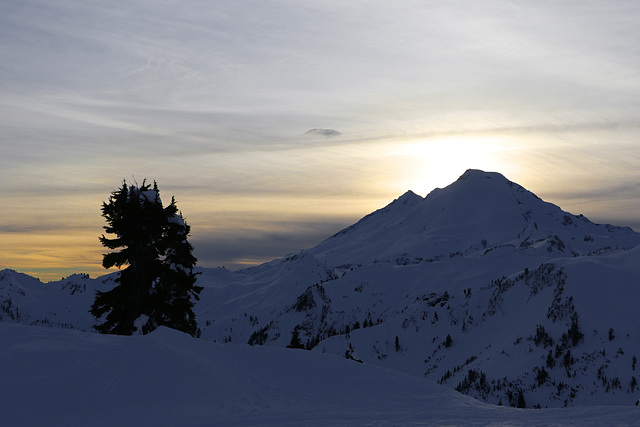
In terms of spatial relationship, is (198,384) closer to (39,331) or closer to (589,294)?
(39,331)

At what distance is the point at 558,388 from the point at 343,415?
7854 cm

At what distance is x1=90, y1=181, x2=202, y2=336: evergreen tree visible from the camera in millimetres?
37812

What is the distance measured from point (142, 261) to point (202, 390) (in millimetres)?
18458

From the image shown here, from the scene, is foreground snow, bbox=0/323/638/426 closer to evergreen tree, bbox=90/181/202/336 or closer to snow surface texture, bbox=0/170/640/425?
snow surface texture, bbox=0/170/640/425

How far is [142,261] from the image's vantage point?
1502 inches

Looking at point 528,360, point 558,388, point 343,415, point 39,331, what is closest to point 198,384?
point 343,415

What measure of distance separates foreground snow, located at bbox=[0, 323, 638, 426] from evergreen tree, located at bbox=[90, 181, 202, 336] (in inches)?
468

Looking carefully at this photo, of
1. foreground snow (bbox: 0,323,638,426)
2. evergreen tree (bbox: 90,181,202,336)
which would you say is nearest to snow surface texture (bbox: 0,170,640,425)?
foreground snow (bbox: 0,323,638,426)

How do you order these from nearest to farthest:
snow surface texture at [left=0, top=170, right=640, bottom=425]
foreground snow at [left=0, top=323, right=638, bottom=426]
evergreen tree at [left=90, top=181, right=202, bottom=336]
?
1. foreground snow at [left=0, top=323, right=638, bottom=426]
2. snow surface texture at [left=0, top=170, right=640, bottom=425]
3. evergreen tree at [left=90, top=181, right=202, bottom=336]

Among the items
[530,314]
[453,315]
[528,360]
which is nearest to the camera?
[528,360]

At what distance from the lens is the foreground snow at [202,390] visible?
730 inches

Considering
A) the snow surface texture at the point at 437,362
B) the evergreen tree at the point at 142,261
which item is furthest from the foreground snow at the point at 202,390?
the evergreen tree at the point at 142,261

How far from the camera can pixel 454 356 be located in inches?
4921

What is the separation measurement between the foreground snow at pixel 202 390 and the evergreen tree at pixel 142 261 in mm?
11897
